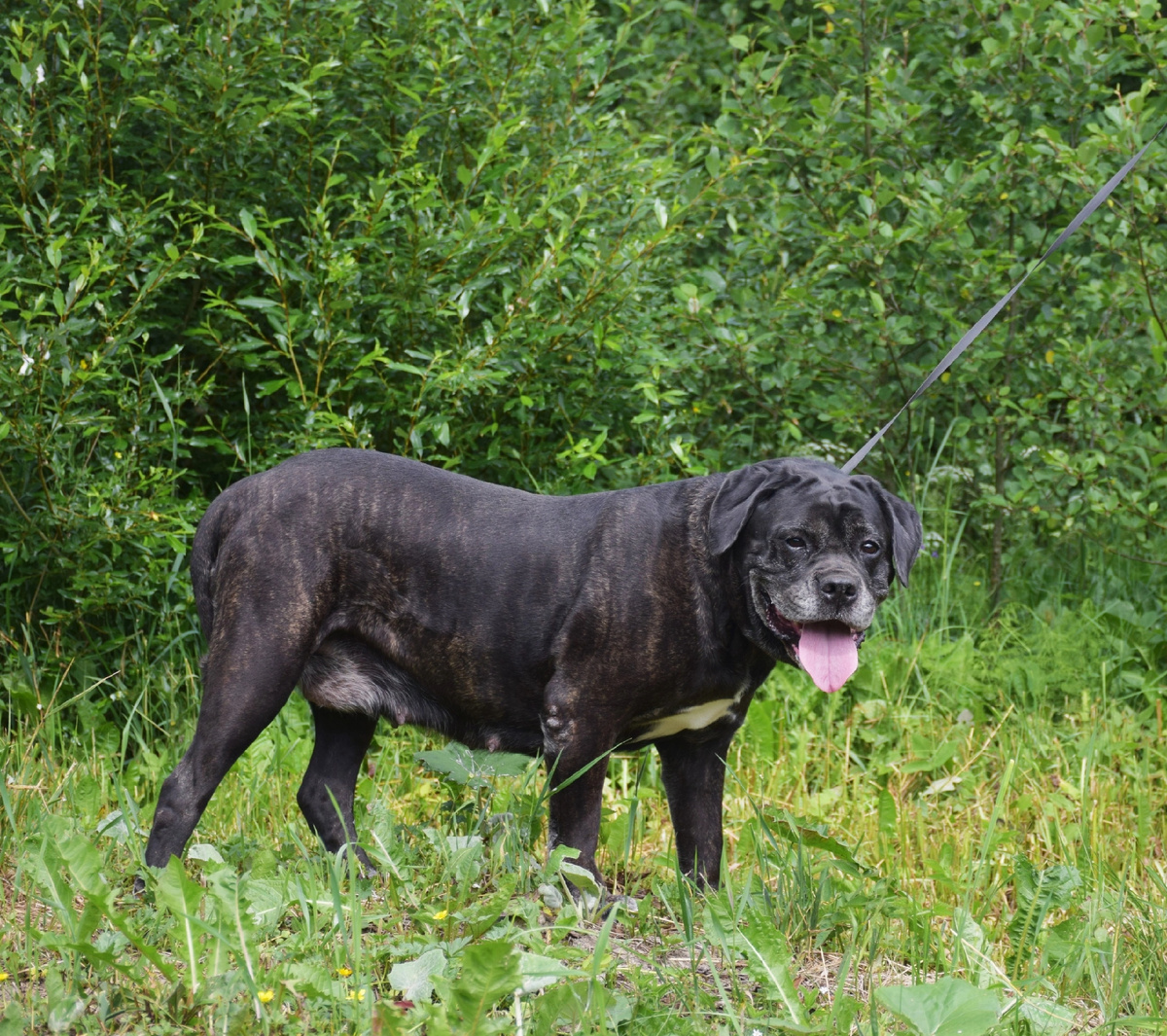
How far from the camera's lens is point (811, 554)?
3.52 m

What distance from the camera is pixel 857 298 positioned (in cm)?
671

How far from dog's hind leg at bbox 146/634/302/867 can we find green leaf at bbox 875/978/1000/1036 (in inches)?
70.5

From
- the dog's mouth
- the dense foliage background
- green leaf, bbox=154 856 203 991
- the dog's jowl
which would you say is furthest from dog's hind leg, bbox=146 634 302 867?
the dense foliage background

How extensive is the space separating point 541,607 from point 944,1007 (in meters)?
1.56

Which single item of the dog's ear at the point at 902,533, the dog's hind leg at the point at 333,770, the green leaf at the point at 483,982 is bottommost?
the dog's hind leg at the point at 333,770

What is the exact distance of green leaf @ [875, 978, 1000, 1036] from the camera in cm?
258

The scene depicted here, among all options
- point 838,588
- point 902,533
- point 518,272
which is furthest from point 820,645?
point 518,272

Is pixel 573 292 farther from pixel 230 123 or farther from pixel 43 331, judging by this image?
pixel 43 331

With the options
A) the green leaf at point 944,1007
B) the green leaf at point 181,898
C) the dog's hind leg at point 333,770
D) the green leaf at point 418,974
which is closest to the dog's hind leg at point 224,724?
the dog's hind leg at point 333,770

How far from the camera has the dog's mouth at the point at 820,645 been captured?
3465mm

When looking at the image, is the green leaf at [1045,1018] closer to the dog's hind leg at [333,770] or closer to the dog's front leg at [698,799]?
the dog's front leg at [698,799]

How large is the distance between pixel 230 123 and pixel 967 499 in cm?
475

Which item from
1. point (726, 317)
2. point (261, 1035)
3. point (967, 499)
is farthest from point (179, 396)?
point (967, 499)

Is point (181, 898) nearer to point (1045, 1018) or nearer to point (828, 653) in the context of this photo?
point (828, 653)
